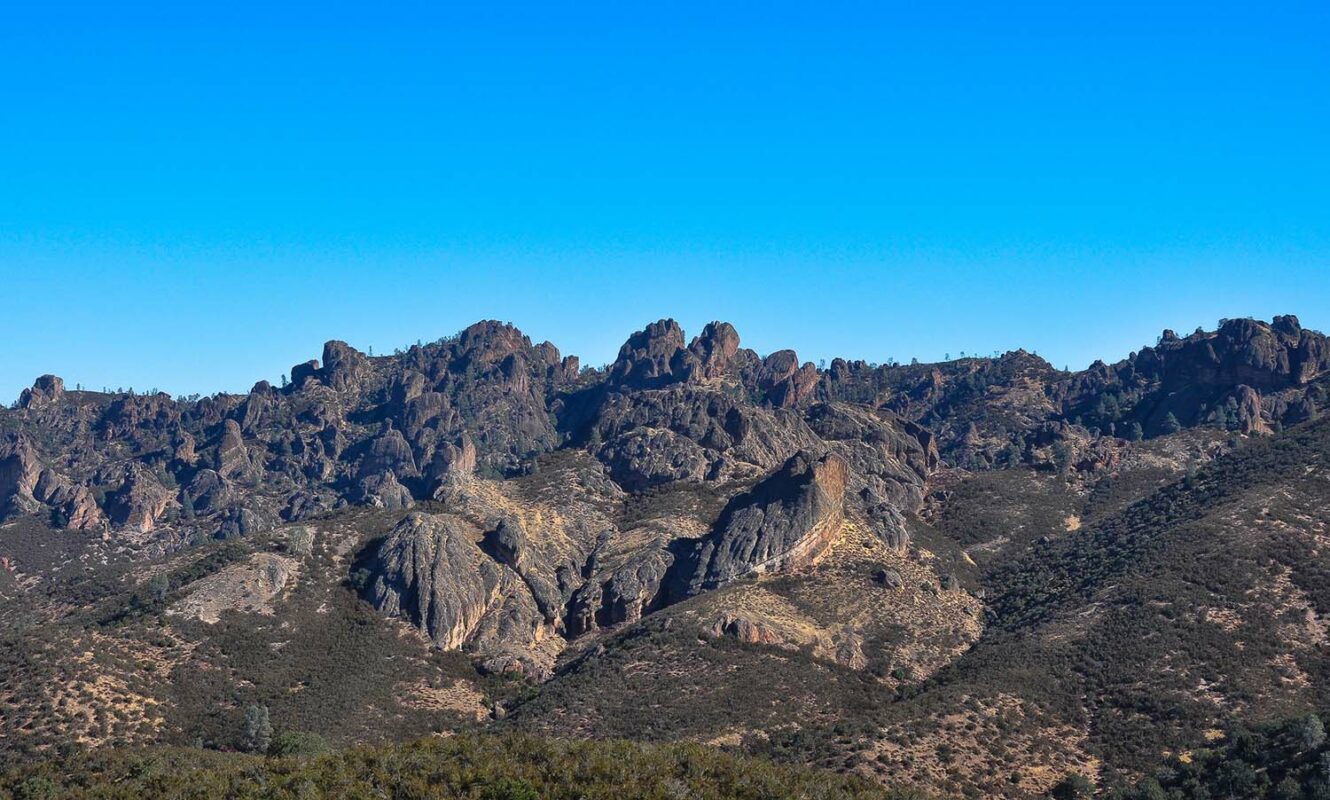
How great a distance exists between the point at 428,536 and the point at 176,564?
37.7m

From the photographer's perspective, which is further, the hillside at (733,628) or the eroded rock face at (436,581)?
the eroded rock face at (436,581)

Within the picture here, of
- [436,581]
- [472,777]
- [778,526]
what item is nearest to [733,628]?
[778,526]

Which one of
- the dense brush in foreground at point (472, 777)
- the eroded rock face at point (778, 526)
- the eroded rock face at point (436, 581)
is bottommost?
the dense brush in foreground at point (472, 777)

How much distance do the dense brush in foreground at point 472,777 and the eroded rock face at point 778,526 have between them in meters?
70.3

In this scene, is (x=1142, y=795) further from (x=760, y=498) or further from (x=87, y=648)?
(x=87, y=648)

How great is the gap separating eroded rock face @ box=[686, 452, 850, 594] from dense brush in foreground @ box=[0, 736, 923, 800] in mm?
70312

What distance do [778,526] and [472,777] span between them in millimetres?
89318

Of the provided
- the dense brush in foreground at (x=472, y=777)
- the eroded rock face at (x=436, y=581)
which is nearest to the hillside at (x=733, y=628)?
the eroded rock face at (x=436, y=581)

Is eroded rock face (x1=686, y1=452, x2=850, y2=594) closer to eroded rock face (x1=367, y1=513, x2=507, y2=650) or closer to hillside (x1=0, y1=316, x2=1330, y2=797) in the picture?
hillside (x1=0, y1=316, x2=1330, y2=797)

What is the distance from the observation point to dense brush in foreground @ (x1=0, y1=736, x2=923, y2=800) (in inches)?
2776

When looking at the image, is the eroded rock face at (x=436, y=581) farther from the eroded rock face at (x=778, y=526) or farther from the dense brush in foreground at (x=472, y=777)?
the dense brush in foreground at (x=472, y=777)

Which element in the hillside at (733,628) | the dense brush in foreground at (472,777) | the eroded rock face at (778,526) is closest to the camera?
the dense brush in foreground at (472,777)

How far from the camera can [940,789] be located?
99312mm

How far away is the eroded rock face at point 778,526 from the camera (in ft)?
507
